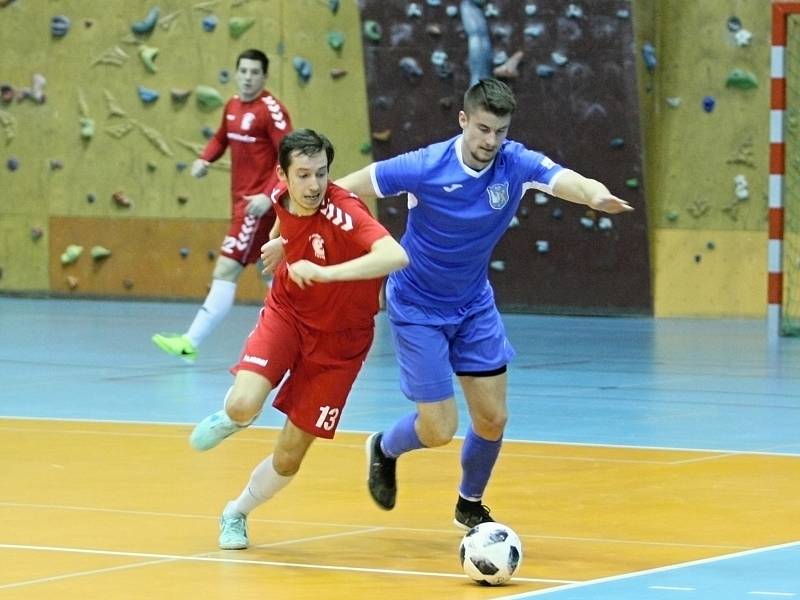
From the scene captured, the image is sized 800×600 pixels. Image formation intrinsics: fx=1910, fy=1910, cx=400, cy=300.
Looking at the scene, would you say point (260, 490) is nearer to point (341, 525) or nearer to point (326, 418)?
Result: point (326, 418)

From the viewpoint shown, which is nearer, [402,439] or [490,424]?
[490,424]

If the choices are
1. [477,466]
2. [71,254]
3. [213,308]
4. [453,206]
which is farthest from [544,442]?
[71,254]

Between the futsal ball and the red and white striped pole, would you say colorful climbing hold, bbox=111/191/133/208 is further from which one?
Answer: the futsal ball

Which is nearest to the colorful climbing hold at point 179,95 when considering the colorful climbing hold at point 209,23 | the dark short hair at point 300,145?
the colorful climbing hold at point 209,23

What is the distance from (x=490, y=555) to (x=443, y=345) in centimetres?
131

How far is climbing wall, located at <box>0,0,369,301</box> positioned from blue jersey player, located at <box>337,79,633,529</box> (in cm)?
1119

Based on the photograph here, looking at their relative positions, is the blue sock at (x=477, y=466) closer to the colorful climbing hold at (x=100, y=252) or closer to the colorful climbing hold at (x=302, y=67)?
the colorful climbing hold at (x=302, y=67)

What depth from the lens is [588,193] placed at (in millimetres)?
6801

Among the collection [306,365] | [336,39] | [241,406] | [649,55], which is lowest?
[241,406]

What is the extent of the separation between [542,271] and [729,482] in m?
9.47

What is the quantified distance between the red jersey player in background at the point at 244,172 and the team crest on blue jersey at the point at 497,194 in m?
6.24

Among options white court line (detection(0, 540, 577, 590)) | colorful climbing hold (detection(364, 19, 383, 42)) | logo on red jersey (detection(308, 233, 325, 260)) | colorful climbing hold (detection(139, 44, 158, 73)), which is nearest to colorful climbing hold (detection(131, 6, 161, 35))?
colorful climbing hold (detection(139, 44, 158, 73))

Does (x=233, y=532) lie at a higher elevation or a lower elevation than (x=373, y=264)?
lower

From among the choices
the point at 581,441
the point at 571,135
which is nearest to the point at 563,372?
the point at 581,441
